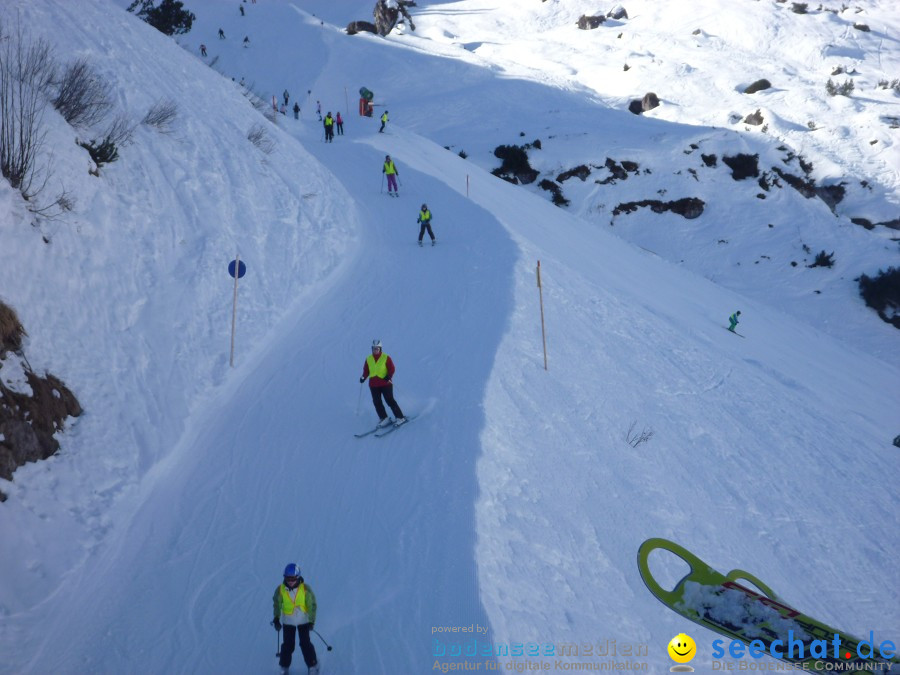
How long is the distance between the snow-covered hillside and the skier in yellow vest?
1.61 feet

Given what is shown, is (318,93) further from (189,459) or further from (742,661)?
(742,661)

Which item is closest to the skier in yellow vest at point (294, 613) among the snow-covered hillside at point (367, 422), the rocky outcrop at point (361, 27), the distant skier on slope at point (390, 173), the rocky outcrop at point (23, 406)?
the snow-covered hillside at point (367, 422)

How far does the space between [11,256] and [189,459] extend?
12.0 ft

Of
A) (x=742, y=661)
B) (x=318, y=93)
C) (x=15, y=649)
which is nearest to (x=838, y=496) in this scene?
(x=742, y=661)

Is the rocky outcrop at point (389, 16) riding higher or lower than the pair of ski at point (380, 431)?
higher

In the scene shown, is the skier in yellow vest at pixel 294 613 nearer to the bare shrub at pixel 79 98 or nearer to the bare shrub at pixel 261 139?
the bare shrub at pixel 79 98

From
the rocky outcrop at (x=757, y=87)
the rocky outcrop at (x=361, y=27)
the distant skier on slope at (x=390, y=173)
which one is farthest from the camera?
the rocky outcrop at (x=361, y=27)

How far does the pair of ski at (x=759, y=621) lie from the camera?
5.54 meters

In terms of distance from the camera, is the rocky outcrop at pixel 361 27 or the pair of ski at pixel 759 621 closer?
the pair of ski at pixel 759 621

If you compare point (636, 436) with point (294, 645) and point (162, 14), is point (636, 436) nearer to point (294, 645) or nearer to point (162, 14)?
point (294, 645)

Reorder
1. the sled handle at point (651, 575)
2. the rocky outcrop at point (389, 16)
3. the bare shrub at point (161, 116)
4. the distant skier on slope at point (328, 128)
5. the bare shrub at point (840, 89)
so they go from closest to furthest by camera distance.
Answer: the sled handle at point (651, 575), the bare shrub at point (161, 116), the distant skier on slope at point (328, 128), the bare shrub at point (840, 89), the rocky outcrop at point (389, 16)

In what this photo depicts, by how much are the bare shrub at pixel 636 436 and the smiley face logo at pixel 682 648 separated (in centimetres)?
386

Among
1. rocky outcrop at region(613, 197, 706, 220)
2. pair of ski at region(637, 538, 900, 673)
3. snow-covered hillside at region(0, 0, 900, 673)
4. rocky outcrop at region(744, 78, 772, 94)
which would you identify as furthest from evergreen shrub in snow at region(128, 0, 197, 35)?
rocky outcrop at region(744, 78, 772, 94)

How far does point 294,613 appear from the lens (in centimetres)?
514
